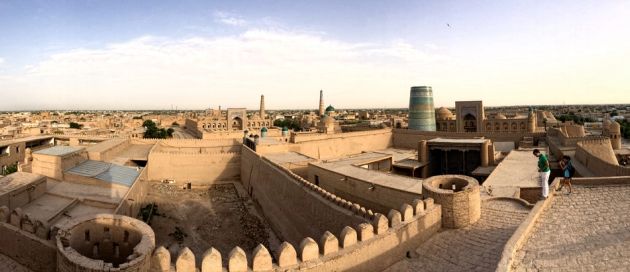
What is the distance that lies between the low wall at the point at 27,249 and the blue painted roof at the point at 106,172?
290 inches

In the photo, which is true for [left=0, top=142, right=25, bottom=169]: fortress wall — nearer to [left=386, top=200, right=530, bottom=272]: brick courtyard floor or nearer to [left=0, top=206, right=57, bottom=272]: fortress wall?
[left=0, top=206, right=57, bottom=272]: fortress wall

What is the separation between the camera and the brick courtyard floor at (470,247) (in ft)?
20.9

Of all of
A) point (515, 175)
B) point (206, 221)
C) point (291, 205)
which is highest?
point (515, 175)

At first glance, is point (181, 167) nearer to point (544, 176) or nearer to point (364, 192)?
point (364, 192)

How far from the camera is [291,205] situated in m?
13.3

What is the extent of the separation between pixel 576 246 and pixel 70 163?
17.2 m

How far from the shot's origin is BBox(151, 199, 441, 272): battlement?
509 cm

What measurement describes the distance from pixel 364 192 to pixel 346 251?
6.93 meters

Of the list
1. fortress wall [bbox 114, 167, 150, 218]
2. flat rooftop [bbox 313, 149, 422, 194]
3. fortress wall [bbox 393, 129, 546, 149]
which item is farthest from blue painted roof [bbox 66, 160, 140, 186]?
fortress wall [bbox 393, 129, 546, 149]

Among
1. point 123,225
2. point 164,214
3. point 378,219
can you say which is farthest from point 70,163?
point 378,219

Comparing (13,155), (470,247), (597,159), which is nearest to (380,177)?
(470,247)

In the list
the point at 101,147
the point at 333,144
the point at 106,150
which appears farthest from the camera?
the point at 333,144

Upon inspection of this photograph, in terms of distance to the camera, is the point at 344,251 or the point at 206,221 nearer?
the point at 344,251

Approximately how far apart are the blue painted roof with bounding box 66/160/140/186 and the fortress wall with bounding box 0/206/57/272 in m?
7.32
